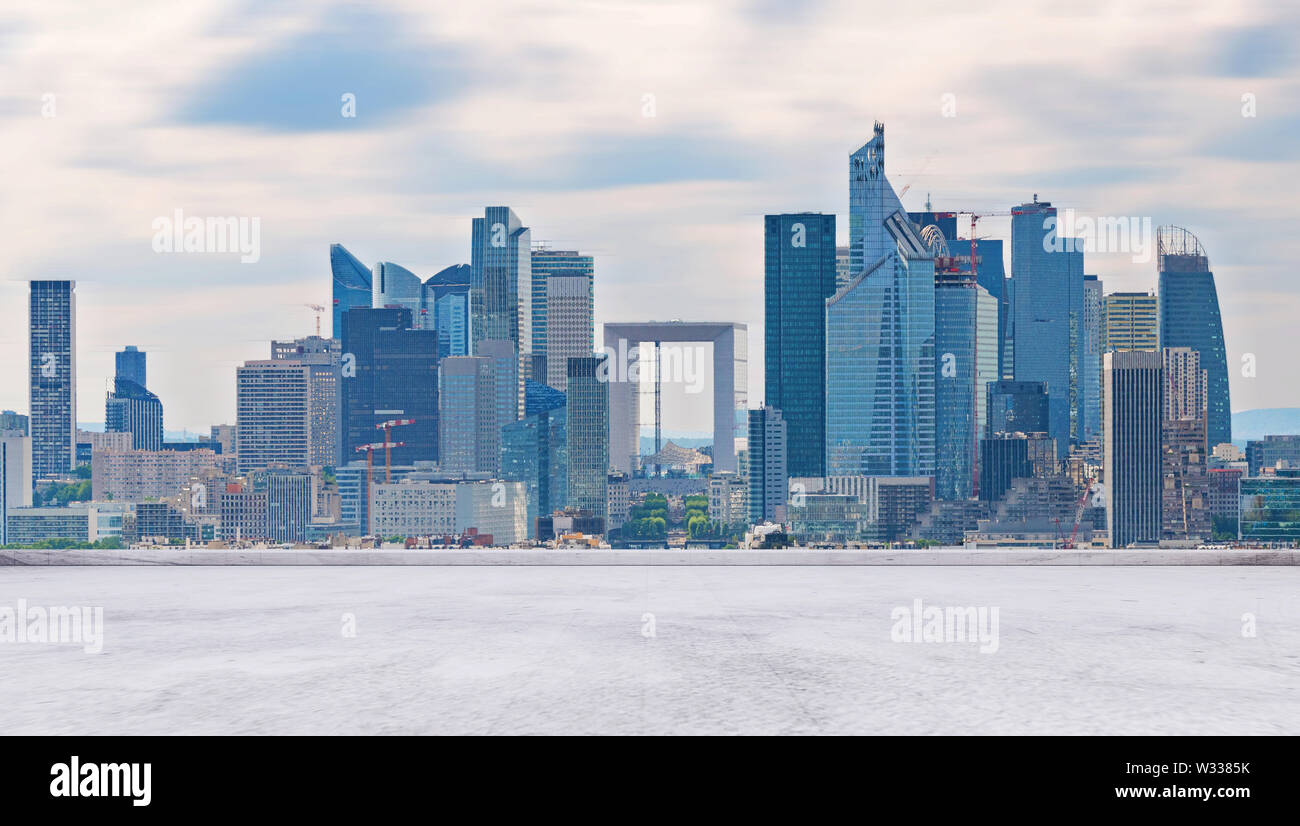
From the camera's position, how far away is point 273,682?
8.32m

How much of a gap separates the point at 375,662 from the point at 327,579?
6.41 meters
